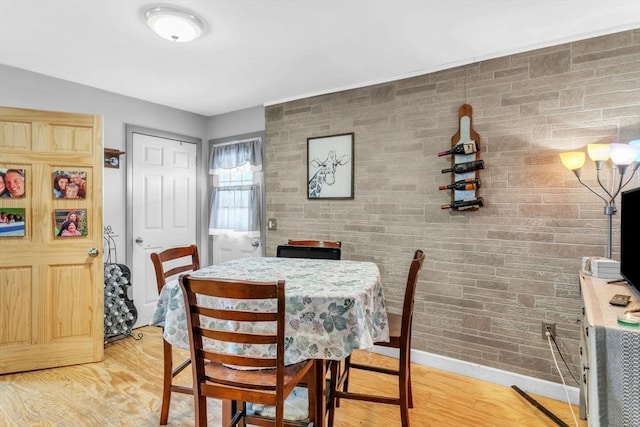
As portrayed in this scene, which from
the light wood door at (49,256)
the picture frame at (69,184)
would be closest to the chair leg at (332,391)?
the light wood door at (49,256)

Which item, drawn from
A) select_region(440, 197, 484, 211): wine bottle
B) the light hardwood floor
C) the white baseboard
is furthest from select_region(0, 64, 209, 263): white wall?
select_region(440, 197, 484, 211): wine bottle

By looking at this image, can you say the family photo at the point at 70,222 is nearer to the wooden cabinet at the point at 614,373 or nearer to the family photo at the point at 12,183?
the family photo at the point at 12,183

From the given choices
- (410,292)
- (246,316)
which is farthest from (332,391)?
(246,316)

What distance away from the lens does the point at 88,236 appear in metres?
2.87

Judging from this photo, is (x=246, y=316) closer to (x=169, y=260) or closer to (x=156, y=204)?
(x=169, y=260)

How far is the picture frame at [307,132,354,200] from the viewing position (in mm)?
3229

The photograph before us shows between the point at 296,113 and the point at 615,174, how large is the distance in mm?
2678

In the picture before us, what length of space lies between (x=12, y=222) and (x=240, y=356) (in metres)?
2.55

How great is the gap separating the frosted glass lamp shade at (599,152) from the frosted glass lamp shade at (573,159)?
0.05 meters

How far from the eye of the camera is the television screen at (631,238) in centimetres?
153

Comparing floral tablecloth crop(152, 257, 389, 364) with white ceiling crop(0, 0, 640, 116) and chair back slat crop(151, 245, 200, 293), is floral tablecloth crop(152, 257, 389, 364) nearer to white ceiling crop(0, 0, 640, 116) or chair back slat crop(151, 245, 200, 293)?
chair back slat crop(151, 245, 200, 293)

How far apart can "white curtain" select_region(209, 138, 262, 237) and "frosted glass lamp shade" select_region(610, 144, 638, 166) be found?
3062 millimetres

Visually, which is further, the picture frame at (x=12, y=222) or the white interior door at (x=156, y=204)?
the white interior door at (x=156, y=204)

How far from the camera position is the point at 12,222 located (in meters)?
2.65
